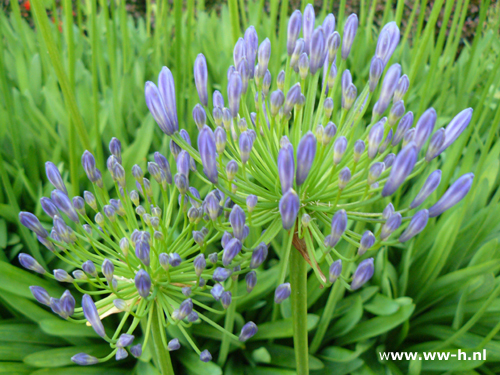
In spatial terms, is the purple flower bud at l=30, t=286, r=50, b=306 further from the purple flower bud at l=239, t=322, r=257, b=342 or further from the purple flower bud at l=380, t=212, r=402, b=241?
the purple flower bud at l=380, t=212, r=402, b=241

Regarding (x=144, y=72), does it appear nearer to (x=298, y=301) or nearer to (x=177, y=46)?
(x=177, y=46)

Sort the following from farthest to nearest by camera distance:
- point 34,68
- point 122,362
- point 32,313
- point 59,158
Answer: point 34,68 < point 59,158 < point 122,362 < point 32,313

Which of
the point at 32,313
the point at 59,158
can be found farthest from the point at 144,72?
the point at 32,313

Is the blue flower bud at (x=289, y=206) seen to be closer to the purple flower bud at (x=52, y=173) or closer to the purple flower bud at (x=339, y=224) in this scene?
the purple flower bud at (x=339, y=224)

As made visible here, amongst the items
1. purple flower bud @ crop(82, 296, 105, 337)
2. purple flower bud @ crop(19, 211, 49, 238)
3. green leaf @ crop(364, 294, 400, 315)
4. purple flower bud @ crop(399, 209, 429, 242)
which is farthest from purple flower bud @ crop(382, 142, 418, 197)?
green leaf @ crop(364, 294, 400, 315)

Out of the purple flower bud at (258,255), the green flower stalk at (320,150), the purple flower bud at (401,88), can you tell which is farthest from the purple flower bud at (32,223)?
the purple flower bud at (401,88)

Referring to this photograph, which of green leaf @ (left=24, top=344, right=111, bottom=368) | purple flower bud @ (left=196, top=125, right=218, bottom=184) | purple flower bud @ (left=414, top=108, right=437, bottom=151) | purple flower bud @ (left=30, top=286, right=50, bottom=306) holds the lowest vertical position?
green leaf @ (left=24, top=344, right=111, bottom=368)
